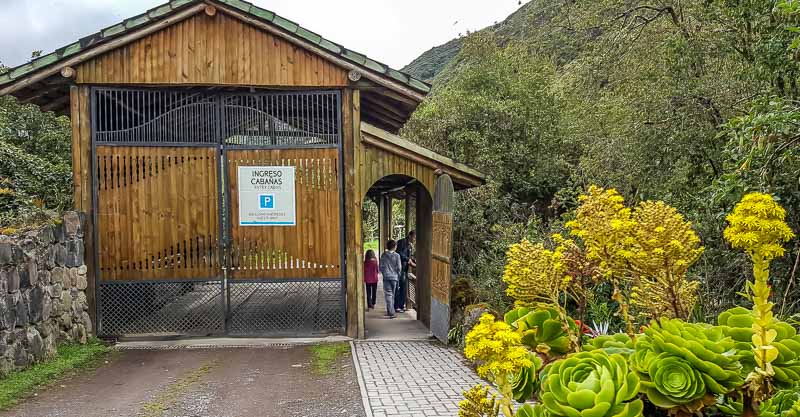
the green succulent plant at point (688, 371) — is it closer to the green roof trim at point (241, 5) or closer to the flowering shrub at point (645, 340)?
the flowering shrub at point (645, 340)

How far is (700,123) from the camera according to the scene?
10.1 meters

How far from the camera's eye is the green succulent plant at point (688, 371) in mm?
→ 1098

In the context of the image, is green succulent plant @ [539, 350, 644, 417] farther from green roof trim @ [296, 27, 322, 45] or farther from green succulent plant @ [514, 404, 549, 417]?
green roof trim @ [296, 27, 322, 45]

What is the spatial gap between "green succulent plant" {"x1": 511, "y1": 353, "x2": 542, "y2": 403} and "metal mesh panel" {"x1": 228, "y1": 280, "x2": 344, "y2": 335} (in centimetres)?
1044

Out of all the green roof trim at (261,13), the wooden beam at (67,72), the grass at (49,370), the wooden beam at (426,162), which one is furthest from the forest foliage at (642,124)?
the wooden beam at (67,72)

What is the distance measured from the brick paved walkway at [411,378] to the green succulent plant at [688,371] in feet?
18.2

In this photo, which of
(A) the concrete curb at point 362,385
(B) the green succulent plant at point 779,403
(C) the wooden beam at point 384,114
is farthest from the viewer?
(C) the wooden beam at point 384,114

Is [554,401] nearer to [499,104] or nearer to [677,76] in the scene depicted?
[677,76]

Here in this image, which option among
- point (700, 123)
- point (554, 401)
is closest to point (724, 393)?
point (554, 401)

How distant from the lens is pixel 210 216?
11.5 metres

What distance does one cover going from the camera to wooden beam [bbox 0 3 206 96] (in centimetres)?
1070

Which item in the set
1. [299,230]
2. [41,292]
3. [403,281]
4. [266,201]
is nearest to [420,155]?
[299,230]

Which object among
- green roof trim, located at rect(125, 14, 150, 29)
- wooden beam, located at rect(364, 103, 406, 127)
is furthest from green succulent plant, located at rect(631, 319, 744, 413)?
wooden beam, located at rect(364, 103, 406, 127)

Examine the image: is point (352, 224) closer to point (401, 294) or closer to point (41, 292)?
point (401, 294)
